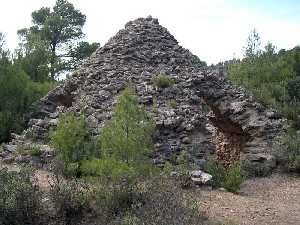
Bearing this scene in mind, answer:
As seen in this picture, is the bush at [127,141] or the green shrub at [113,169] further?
the bush at [127,141]

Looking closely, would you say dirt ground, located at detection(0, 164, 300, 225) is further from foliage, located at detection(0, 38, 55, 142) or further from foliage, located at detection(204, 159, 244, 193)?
foliage, located at detection(0, 38, 55, 142)

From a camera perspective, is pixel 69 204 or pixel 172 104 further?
pixel 172 104

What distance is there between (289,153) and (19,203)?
810 cm

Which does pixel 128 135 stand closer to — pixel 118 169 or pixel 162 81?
pixel 118 169

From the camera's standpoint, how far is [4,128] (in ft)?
51.3

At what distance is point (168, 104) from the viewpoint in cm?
1402

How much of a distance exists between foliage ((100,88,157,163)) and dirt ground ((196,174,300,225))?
1.67 meters

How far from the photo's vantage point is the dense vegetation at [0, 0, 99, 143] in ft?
53.9

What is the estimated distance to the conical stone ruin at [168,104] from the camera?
13258mm

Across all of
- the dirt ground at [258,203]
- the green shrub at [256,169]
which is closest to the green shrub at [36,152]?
the dirt ground at [258,203]

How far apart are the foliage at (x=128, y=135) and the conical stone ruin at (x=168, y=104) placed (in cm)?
269

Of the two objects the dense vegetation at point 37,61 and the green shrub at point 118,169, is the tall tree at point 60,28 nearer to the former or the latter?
the dense vegetation at point 37,61

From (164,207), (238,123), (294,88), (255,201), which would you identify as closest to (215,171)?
(255,201)

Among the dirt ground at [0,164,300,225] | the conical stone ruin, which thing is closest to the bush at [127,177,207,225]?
the dirt ground at [0,164,300,225]
